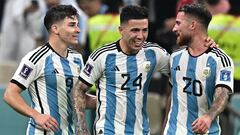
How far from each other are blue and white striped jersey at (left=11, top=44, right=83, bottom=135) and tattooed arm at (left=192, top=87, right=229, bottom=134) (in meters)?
1.22

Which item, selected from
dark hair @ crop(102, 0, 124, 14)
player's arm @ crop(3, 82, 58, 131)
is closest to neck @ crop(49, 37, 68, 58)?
player's arm @ crop(3, 82, 58, 131)

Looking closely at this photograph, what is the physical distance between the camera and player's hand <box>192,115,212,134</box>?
1085cm

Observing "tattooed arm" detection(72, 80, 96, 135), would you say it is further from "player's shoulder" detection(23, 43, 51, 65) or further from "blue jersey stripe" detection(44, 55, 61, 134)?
"player's shoulder" detection(23, 43, 51, 65)

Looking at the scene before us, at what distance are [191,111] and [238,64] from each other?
12.5 ft

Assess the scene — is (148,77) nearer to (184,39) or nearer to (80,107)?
(184,39)

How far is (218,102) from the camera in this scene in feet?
36.1

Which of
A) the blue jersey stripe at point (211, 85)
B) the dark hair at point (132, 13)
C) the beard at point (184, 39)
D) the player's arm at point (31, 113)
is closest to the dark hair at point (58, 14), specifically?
the dark hair at point (132, 13)

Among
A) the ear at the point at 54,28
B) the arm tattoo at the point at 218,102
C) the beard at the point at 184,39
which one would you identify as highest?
the ear at the point at 54,28

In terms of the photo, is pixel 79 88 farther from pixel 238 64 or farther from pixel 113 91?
pixel 238 64

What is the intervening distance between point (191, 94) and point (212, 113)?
1.16 feet

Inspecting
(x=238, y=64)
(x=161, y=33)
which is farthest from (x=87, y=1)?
(x=238, y=64)

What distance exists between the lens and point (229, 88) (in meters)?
A: 11.1

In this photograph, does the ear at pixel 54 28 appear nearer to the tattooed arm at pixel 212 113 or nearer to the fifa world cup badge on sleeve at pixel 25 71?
the fifa world cup badge on sleeve at pixel 25 71

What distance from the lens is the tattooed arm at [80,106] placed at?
36.7 feet
